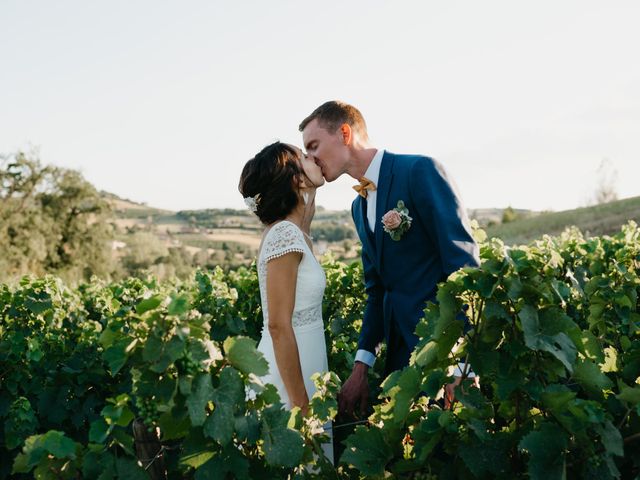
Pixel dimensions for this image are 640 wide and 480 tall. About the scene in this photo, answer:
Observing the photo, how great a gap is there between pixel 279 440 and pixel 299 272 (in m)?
1.82

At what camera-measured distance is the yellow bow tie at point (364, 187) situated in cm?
360

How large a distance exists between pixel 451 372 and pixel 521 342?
38 cm

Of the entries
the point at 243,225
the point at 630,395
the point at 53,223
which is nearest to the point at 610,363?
the point at 630,395

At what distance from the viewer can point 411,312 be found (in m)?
3.36

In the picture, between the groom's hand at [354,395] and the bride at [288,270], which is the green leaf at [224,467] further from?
the groom's hand at [354,395]

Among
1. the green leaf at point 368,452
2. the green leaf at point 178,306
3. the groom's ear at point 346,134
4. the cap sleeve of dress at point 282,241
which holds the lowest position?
the green leaf at point 368,452

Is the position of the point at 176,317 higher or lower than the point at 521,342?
higher

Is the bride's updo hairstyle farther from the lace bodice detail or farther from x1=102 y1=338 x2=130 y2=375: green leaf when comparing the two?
x1=102 y1=338 x2=130 y2=375: green leaf

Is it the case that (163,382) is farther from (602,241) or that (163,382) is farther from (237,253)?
(237,253)

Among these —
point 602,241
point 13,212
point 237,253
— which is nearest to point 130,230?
point 237,253

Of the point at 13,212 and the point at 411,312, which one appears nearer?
the point at 411,312

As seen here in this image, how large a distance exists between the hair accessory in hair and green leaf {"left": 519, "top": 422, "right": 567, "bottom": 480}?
234cm

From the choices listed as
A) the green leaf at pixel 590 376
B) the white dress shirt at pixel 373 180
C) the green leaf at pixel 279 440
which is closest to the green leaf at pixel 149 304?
the green leaf at pixel 279 440

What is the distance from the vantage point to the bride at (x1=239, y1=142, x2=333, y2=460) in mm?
3471
